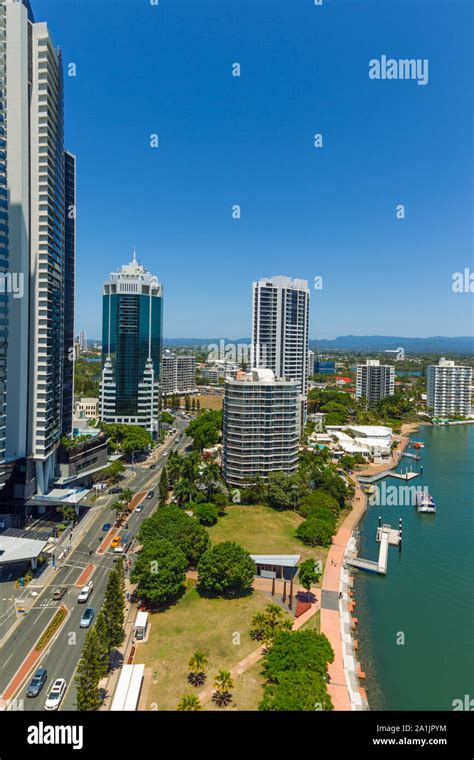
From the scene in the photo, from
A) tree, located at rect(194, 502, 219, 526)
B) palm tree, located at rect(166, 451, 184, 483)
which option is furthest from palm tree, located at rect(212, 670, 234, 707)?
palm tree, located at rect(166, 451, 184, 483)

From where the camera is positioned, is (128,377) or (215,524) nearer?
(215,524)

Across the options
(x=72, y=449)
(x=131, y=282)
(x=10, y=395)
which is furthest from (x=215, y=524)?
(x=131, y=282)

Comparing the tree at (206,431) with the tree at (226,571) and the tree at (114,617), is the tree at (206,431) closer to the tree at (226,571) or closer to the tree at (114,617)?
the tree at (226,571)

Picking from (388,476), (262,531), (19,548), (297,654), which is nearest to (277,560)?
(262,531)

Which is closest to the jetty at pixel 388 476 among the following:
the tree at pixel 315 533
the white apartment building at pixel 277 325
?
the white apartment building at pixel 277 325

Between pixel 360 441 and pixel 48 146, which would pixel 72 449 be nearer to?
pixel 48 146
